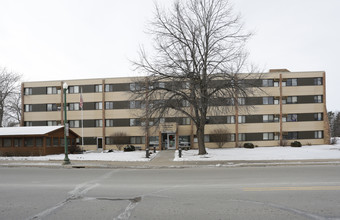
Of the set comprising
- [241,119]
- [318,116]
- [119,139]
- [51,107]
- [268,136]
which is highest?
[51,107]

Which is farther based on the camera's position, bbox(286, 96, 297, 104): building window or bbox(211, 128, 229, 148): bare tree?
bbox(286, 96, 297, 104): building window

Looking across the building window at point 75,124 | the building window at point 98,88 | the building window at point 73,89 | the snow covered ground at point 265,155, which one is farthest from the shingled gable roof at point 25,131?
the building window at point 73,89

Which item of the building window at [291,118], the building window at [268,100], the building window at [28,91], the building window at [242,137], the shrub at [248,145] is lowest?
the shrub at [248,145]

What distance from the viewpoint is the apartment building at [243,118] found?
35594 millimetres

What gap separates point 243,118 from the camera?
3609 centimetres

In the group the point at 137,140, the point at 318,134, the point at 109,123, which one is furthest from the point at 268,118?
the point at 109,123

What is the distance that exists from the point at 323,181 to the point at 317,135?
105 ft

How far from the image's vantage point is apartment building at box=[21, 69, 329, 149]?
3559 centimetres

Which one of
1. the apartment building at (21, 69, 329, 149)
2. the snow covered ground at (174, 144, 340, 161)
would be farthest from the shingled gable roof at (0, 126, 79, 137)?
the snow covered ground at (174, 144, 340, 161)

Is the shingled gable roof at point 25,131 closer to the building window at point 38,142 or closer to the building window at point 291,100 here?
the building window at point 38,142

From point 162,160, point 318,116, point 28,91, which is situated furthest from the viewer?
point 28,91

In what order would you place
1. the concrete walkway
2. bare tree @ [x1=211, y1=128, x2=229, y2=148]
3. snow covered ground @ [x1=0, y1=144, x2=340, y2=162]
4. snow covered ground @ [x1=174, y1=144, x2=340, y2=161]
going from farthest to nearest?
bare tree @ [x1=211, y1=128, x2=229, y2=148], snow covered ground @ [x1=0, y1=144, x2=340, y2=162], snow covered ground @ [x1=174, y1=144, x2=340, y2=161], the concrete walkway

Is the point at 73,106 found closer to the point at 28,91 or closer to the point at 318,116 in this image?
the point at 28,91

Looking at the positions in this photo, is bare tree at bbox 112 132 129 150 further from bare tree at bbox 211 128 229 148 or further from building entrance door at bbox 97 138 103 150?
bare tree at bbox 211 128 229 148
